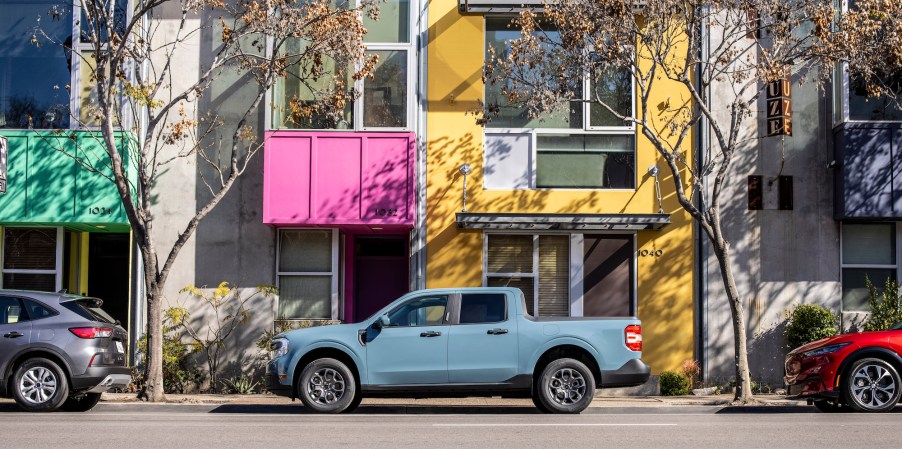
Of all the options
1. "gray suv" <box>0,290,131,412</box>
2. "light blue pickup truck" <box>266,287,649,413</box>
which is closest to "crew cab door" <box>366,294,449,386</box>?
"light blue pickup truck" <box>266,287,649,413</box>

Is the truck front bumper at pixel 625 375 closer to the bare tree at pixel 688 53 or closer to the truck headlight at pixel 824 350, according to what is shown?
the truck headlight at pixel 824 350

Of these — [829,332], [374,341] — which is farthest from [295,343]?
[829,332]

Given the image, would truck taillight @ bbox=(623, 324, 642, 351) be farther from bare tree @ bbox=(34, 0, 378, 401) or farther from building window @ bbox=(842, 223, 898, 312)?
building window @ bbox=(842, 223, 898, 312)

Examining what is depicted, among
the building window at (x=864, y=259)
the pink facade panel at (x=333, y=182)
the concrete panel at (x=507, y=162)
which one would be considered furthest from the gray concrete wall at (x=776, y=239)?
the pink facade panel at (x=333, y=182)

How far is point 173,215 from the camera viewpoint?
19.8 metres

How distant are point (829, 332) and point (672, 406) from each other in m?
4.58

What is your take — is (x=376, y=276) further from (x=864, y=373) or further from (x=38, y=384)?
(x=864, y=373)

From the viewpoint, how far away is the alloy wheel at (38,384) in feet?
47.5

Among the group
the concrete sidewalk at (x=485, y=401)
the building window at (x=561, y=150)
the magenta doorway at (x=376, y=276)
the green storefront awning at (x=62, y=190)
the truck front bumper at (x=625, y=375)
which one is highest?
the building window at (x=561, y=150)

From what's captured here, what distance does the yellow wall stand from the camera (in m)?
19.5

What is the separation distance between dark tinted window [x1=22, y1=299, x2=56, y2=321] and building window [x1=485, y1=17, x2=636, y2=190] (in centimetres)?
816

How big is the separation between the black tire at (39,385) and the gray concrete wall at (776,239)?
11157 millimetres

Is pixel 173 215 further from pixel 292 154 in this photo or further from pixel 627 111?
pixel 627 111

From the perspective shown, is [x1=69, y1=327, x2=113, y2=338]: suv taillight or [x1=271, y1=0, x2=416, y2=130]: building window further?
[x1=271, y1=0, x2=416, y2=130]: building window
